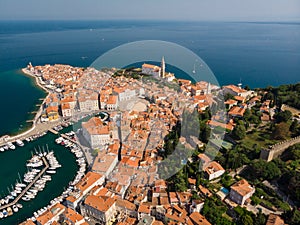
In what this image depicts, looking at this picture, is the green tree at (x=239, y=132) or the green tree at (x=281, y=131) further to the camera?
the green tree at (x=239, y=132)

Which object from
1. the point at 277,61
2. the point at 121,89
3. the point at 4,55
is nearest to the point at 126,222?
the point at 121,89

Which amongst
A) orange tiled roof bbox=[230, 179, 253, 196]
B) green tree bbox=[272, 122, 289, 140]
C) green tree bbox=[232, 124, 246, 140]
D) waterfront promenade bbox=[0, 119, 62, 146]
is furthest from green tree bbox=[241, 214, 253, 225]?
waterfront promenade bbox=[0, 119, 62, 146]

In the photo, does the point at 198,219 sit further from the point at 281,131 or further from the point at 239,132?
the point at 281,131

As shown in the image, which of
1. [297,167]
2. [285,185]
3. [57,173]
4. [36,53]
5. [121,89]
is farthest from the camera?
[36,53]

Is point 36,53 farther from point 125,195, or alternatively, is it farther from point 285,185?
point 285,185

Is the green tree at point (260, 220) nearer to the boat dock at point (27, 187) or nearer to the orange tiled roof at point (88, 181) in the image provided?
the orange tiled roof at point (88, 181)

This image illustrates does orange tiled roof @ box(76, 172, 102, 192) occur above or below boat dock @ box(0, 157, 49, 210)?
above

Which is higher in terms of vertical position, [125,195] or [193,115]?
[193,115]

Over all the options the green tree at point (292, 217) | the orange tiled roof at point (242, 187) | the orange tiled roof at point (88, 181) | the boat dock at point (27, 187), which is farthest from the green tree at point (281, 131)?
the boat dock at point (27, 187)

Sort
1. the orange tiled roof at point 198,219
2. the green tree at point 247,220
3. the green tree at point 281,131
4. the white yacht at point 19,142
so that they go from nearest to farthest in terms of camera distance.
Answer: the green tree at point 247,220 < the orange tiled roof at point 198,219 < the green tree at point 281,131 < the white yacht at point 19,142

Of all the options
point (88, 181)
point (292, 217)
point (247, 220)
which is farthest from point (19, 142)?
point (292, 217)

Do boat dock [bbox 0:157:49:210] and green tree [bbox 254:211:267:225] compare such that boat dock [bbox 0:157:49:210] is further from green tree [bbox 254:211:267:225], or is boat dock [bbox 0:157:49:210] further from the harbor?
green tree [bbox 254:211:267:225]
